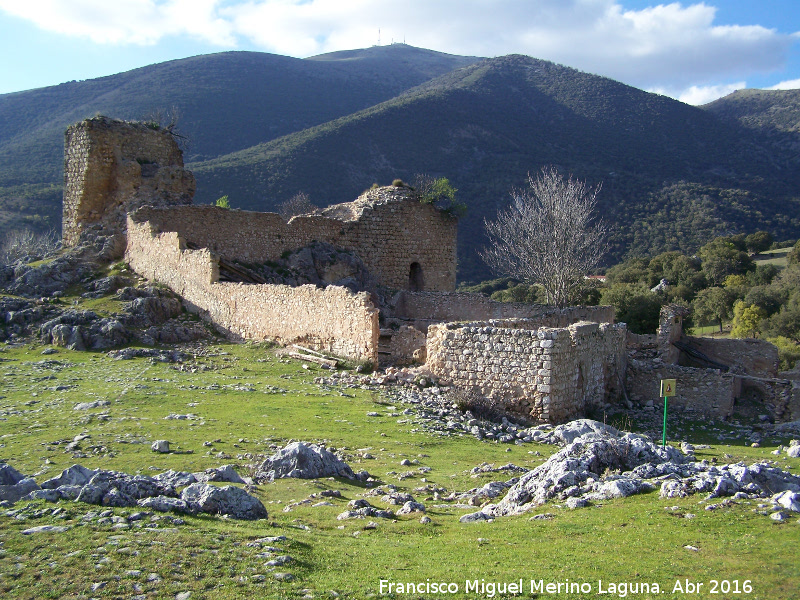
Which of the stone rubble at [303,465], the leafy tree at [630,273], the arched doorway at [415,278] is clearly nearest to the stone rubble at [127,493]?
the stone rubble at [303,465]

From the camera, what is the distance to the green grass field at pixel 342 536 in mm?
4793

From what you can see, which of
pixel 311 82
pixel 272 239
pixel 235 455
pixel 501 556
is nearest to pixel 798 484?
pixel 501 556

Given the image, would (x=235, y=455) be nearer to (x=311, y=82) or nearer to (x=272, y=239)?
(x=272, y=239)

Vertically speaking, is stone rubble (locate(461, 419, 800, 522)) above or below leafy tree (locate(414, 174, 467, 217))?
below

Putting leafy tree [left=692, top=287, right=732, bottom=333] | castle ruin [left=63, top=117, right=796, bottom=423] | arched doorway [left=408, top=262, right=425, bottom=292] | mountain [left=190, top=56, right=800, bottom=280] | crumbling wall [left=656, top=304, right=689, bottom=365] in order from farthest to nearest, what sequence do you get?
mountain [left=190, top=56, right=800, bottom=280]
leafy tree [left=692, top=287, right=732, bottom=333]
arched doorway [left=408, top=262, right=425, bottom=292]
crumbling wall [left=656, top=304, right=689, bottom=365]
castle ruin [left=63, top=117, right=796, bottom=423]

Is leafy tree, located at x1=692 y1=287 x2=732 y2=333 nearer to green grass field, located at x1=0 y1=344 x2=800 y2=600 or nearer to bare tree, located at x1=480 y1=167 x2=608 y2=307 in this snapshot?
bare tree, located at x1=480 y1=167 x2=608 y2=307

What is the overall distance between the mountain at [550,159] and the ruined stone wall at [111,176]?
83.4 ft

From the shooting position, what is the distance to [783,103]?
7694 centimetres

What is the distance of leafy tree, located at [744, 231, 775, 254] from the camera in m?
54.8

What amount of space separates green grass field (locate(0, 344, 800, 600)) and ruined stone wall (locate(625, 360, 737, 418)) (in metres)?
5.74

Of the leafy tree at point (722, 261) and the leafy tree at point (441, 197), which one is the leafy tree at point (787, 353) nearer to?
the leafy tree at point (722, 261)

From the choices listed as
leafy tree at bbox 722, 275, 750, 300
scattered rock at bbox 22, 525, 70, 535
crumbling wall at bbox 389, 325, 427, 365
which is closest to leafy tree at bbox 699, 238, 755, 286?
leafy tree at bbox 722, 275, 750, 300

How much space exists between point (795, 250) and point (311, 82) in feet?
200

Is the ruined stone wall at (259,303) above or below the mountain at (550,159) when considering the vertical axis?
below
